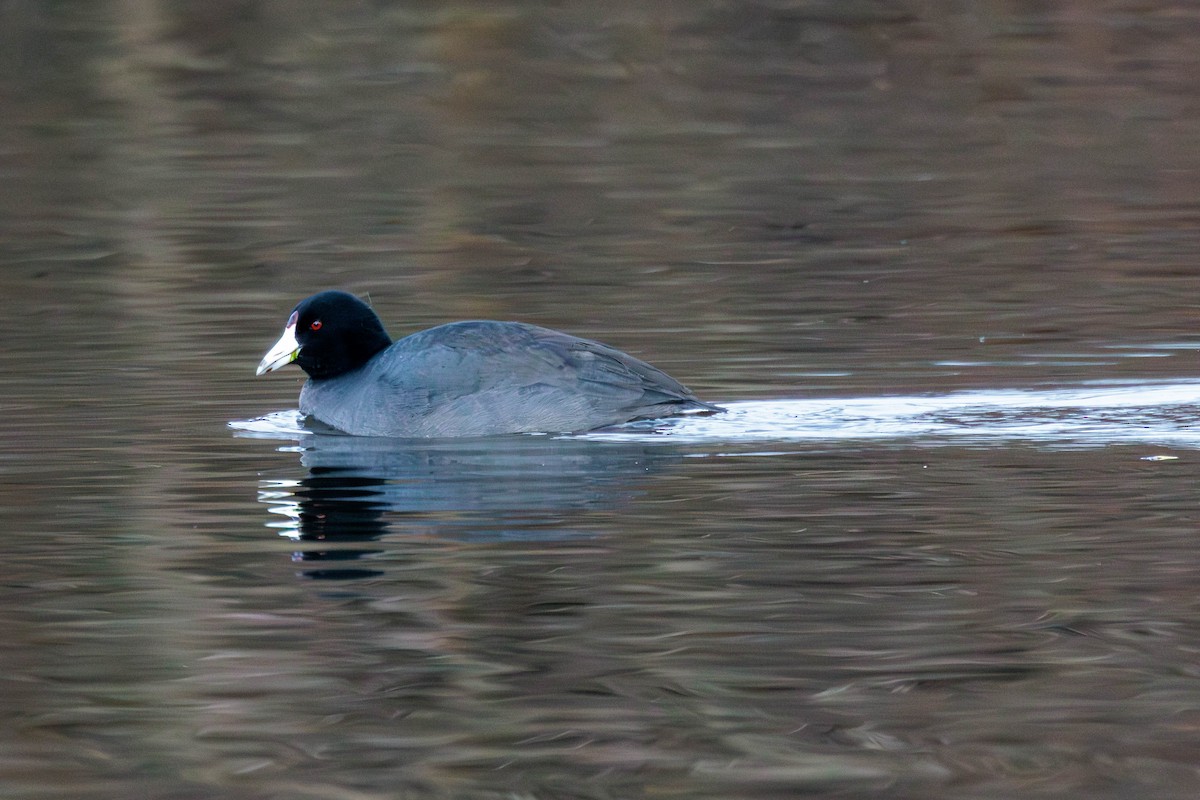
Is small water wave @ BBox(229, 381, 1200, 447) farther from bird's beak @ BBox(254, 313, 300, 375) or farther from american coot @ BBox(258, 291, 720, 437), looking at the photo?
bird's beak @ BBox(254, 313, 300, 375)

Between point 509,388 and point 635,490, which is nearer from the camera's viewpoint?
point 635,490

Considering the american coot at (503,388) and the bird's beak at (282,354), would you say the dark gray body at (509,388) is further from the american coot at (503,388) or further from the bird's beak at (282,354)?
the bird's beak at (282,354)

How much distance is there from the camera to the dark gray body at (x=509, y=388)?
10.1 m

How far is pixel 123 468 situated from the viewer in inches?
371

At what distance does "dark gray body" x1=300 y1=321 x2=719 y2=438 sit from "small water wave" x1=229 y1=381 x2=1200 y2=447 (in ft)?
0.45

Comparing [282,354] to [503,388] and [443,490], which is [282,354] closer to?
[503,388]

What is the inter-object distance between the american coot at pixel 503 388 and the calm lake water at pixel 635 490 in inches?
6.4

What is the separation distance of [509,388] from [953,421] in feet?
6.76

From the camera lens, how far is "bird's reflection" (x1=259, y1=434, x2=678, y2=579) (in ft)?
26.2

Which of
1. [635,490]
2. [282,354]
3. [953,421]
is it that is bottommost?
[953,421]

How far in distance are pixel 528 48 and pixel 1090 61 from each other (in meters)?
7.96

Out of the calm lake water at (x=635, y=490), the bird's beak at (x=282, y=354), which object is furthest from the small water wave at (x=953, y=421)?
the bird's beak at (x=282, y=354)

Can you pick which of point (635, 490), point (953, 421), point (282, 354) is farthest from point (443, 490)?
point (953, 421)

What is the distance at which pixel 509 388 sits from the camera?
10.1 meters
